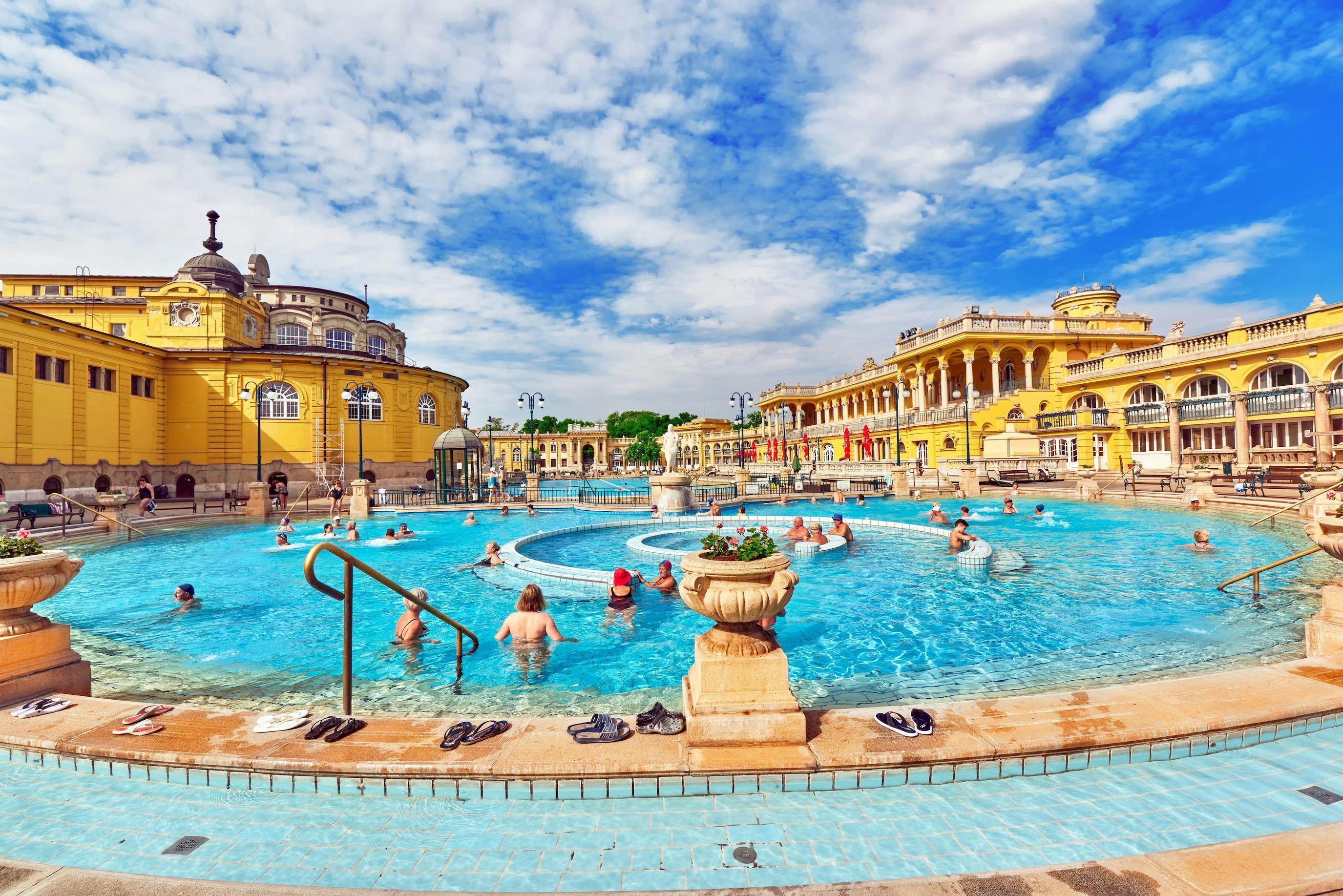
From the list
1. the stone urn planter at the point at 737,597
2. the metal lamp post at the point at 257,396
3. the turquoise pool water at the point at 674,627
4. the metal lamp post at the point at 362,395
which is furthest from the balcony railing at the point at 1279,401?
the metal lamp post at the point at 257,396

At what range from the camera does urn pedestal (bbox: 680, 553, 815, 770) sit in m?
4.00

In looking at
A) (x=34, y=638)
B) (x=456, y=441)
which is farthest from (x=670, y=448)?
(x=34, y=638)

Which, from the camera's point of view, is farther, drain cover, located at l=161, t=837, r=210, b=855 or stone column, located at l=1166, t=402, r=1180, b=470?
stone column, located at l=1166, t=402, r=1180, b=470

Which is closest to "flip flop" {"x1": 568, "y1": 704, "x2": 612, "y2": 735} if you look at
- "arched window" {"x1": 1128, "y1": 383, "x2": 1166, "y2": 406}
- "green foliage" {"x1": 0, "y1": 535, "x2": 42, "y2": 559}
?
"green foliage" {"x1": 0, "y1": 535, "x2": 42, "y2": 559}

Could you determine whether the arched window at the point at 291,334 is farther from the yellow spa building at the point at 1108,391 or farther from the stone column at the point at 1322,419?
the stone column at the point at 1322,419

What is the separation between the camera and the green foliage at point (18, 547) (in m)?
5.18

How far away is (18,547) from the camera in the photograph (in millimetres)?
5234

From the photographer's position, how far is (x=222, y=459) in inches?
1297

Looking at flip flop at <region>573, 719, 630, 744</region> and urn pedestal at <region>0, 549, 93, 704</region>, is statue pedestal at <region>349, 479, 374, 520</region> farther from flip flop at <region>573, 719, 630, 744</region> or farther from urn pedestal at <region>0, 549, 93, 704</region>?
flip flop at <region>573, 719, 630, 744</region>

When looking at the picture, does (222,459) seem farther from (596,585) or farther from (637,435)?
(637,435)

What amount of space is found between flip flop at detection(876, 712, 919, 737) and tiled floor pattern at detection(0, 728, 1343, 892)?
0.35 metres

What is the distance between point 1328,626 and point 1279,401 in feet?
102

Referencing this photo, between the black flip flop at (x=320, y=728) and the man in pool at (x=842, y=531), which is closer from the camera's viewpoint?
the black flip flop at (x=320, y=728)

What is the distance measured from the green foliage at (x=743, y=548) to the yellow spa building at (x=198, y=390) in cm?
2900
